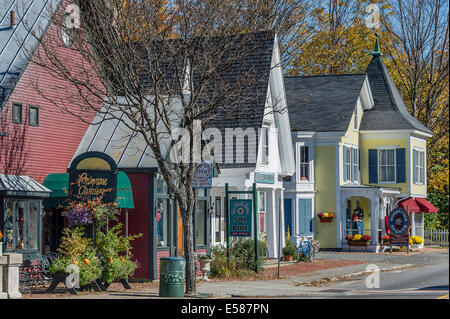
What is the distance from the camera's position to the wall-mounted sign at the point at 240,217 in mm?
27672

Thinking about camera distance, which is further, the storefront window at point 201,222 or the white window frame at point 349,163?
the white window frame at point 349,163

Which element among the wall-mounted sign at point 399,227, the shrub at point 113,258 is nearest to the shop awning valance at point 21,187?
the shrub at point 113,258

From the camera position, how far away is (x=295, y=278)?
27.8 meters

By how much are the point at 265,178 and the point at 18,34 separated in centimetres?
1167

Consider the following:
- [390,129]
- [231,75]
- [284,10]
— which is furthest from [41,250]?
[390,129]

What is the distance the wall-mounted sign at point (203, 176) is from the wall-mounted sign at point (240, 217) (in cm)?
409

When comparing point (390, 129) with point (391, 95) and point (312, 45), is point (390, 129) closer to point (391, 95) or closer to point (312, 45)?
point (391, 95)

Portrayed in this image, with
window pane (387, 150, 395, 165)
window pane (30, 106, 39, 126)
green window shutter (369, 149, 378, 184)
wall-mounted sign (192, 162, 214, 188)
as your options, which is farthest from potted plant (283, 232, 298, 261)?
window pane (387, 150, 395, 165)

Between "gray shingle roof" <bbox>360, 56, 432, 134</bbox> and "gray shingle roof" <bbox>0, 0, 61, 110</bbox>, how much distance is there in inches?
944

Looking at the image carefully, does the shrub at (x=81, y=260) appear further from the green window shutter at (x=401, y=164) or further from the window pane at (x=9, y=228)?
the green window shutter at (x=401, y=164)

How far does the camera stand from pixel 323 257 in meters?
38.2

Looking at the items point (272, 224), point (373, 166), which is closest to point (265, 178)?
point (272, 224)

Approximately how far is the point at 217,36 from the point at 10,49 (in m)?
6.54

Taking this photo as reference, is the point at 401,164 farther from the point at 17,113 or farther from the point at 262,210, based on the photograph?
the point at 17,113
